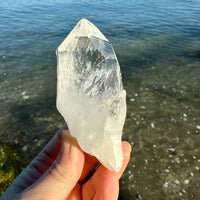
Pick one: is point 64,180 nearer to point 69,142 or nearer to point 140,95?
point 69,142

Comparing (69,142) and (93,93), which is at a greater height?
(93,93)

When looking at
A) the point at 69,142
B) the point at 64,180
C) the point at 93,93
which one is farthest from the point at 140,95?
the point at 64,180

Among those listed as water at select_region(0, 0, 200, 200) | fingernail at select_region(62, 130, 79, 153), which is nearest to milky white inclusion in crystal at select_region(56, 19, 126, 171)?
fingernail at select_region(62, 130, 79, 153)

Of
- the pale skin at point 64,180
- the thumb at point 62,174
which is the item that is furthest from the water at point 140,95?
the thumb at point 62,174

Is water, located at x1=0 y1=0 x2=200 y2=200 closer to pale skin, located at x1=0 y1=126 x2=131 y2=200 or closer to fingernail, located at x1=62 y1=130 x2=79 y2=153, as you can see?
pale skin, located at x1=0 y1=126 x2=131 y2=200

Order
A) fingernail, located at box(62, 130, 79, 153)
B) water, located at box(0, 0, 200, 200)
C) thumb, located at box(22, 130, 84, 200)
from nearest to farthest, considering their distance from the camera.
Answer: thumb, located at box(22, 130, 84, 200)
fingernail, located at box(62, 130, 79, 153)
water, located at box(0, 0, 200, 200)

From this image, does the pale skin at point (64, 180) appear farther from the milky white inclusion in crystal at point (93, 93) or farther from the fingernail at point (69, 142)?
the milky white inclusion in crystal at point (93, 93)

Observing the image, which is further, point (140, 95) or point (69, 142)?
point (140, 95)

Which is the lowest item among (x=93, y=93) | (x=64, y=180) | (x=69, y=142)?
(x=64, y=180)
